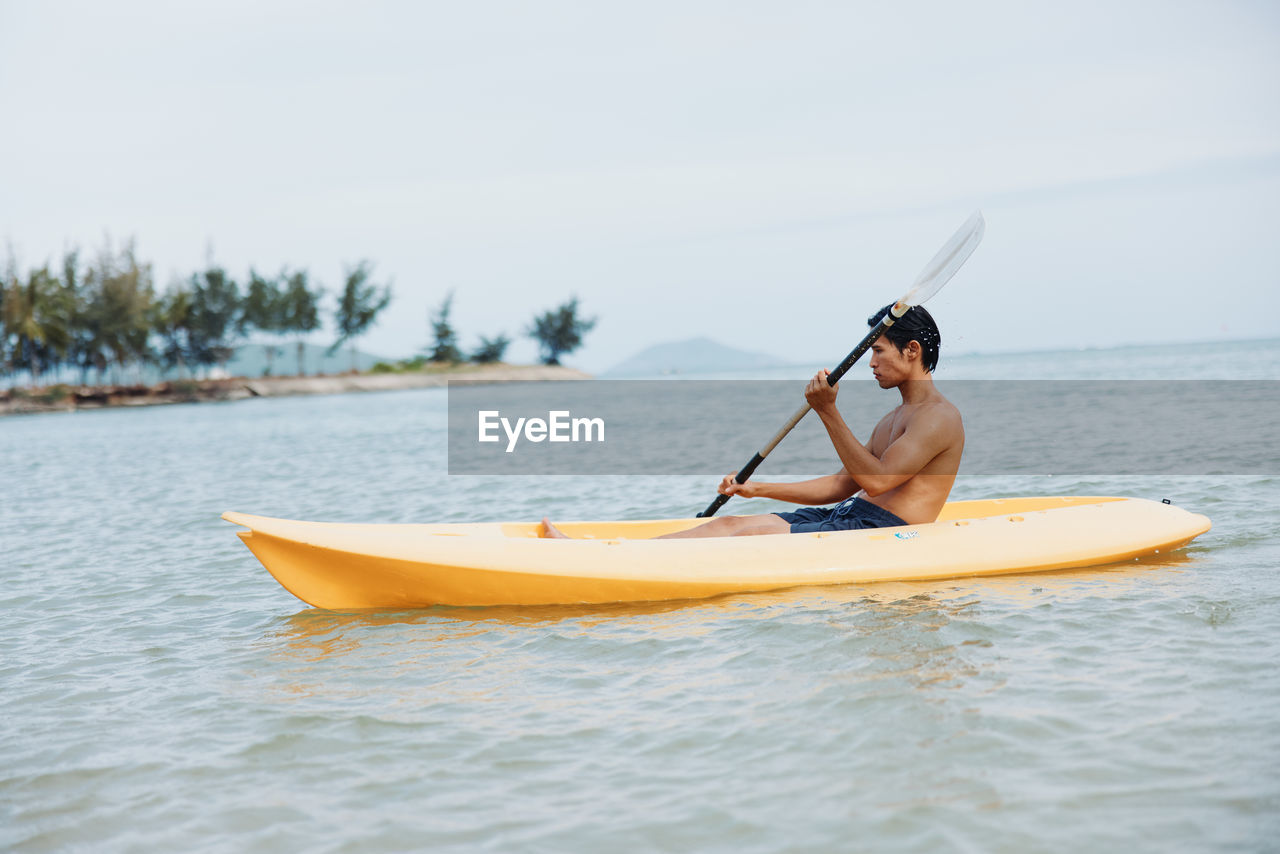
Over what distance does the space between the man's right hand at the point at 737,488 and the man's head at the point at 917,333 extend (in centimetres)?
103

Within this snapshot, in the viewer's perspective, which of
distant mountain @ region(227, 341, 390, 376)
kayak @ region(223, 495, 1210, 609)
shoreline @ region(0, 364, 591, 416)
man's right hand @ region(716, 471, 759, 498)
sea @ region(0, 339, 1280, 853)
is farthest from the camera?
distant mountain @ region(227, 341, 390, 376)

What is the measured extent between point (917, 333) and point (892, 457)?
0.60m

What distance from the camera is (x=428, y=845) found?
269 centimetres

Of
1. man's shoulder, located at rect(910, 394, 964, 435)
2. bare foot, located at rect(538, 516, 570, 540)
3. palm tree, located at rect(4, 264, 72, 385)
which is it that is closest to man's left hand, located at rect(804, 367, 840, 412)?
man's shoulder, located at rect(910, 394, 964, 435)

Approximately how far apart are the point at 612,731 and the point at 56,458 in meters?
18.1

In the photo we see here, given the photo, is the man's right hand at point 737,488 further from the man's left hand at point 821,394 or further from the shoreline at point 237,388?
the shoreline at point 237,388

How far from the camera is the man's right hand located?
512 cm

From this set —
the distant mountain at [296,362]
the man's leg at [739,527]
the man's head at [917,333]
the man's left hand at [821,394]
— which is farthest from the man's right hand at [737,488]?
the distant mountain at [296,362]

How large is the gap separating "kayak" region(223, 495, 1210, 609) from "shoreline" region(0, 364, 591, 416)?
4536 cm

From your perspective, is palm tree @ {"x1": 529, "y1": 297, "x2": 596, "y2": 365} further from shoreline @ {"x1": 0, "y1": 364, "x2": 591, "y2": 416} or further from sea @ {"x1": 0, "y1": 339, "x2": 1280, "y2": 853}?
sea @ {"x1": 0, "y1": 339, "x2": 1280, "y2": 853}

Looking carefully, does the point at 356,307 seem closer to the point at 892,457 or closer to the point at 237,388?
the point at 237,388

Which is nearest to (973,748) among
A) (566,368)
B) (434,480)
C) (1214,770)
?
(1214,770)

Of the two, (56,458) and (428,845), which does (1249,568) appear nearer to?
(428,845)

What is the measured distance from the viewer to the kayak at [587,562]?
15.7ft
